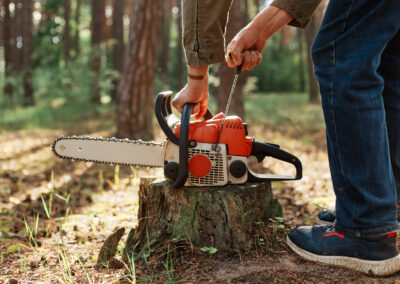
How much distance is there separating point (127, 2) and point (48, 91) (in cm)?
1226

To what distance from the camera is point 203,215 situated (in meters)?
2.07

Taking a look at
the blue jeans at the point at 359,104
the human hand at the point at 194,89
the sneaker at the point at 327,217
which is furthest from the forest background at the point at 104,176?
the human hand at the point at 194,89

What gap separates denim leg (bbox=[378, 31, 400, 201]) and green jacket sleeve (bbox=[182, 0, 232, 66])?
0.85 m

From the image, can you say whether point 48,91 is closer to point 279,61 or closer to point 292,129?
point 292,129

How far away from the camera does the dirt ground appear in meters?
1.80

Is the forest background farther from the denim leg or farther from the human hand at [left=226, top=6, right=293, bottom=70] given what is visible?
the human hand at [left=226, top=6, right=293, bottom=70]

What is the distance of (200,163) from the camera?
203 cm

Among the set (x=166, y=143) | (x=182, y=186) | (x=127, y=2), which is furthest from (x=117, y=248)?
(x=127, y=2)

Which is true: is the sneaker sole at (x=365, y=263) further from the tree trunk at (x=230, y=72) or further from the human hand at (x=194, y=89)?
the tree trunk at (x=230, y=72)

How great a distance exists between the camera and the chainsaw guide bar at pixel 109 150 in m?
2.22

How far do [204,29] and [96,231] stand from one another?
1613 mm

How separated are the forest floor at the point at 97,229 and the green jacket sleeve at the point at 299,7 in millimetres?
1144

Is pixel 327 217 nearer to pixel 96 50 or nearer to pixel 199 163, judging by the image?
pixel 199 163

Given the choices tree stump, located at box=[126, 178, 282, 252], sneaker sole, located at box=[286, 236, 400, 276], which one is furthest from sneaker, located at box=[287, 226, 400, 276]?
tree stump, located at box=[126, 178, 282, 252]
